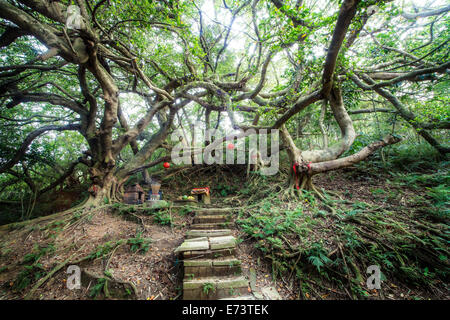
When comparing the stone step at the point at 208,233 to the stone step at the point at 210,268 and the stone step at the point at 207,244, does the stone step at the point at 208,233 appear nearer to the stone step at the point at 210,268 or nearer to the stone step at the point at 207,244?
the stone step at the point at 207,244

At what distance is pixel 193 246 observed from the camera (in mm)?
2758

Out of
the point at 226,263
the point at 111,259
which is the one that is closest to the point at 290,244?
the point at 226,263

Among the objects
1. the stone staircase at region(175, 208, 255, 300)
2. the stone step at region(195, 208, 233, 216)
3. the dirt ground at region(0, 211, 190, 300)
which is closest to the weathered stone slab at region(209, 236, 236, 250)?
the stone staircase at region(175, 208, 255, 300)

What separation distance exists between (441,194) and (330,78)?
10.2 feet

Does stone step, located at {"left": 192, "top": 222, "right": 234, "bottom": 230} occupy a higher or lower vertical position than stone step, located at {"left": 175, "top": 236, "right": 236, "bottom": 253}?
lower

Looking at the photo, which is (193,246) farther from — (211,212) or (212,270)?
(211,212)

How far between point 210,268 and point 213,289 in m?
0.32

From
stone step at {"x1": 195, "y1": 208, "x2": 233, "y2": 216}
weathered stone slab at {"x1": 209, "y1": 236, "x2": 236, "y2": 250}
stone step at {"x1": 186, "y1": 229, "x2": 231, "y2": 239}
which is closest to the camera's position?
weathered stone slab at {"x1": 209, "y1": 236, "x2": 236, "y2": 250}

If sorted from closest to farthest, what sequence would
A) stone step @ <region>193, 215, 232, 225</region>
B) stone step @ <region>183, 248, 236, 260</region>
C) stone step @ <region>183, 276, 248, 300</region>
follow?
1. stone step @ <region>183, 276, 248, 300</region>
2. stone step @ <region>183, 248, 236, 260</region>
3. stone step @ <region>193, 215, 232, 225</region>

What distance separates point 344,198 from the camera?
422 cm

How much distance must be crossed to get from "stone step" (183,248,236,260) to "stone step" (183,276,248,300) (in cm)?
39

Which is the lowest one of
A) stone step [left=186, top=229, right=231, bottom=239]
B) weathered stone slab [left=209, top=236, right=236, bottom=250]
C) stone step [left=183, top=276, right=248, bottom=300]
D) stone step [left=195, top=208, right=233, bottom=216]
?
stone step [left=183, top=276, right=248, bottom=300]

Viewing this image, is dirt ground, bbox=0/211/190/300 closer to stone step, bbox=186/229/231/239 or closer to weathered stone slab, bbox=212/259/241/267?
stone step, bbox=186/229/231/239

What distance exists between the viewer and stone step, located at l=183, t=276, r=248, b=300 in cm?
214
